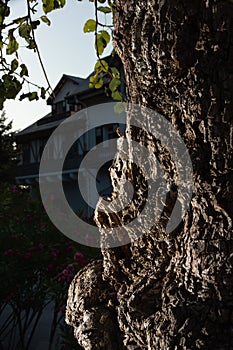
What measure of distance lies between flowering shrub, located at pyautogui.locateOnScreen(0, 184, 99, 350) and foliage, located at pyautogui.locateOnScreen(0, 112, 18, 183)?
20598 millimetres

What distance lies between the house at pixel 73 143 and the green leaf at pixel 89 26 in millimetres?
17735

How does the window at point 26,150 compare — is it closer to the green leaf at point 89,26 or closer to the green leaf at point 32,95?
the green leaf at point 32,95

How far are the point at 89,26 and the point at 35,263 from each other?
3.43m

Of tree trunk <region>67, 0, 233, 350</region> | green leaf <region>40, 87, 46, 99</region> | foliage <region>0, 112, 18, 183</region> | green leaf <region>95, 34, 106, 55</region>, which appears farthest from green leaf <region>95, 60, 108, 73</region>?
foliage <region>0, 112, 18, 183</region>

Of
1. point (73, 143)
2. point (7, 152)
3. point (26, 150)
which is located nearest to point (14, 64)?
point (73, 143)

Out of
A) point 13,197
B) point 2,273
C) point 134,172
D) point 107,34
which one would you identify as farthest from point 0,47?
point 13,197

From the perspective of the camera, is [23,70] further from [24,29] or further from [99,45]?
[99,45]

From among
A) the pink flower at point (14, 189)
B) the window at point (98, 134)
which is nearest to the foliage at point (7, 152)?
the window at point (98, 134)

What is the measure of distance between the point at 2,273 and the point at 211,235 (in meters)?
3.90

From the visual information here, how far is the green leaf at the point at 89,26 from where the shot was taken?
2104mm

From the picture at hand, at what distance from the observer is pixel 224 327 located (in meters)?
1.23

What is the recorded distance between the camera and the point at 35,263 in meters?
5.14

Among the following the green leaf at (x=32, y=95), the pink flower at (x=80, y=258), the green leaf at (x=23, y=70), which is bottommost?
the pink flower at (x=80, y=258)

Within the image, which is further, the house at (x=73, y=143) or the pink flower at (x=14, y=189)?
the house at (x=73, y=143)
